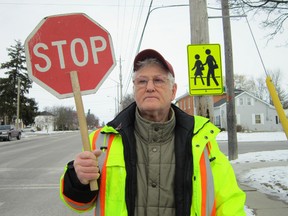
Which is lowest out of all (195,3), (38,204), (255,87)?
(38,204)

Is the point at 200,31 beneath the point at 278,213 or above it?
above

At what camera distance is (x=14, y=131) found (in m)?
33.0

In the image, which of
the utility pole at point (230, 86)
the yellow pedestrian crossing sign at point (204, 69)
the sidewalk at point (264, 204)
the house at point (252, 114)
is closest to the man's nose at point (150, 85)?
the yellow pedestrian crossing sign at point (204, 69)

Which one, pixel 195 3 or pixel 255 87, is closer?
pixel 195 3

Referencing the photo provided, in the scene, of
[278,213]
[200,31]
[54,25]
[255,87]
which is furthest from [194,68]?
[255,87]

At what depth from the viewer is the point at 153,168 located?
2.02 metres

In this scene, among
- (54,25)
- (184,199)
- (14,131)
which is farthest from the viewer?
(14,131)

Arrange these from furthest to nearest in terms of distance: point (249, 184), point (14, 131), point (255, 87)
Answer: point (255, 87) < point (14, 131) < point (249, 184)

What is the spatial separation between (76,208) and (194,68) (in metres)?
3.63

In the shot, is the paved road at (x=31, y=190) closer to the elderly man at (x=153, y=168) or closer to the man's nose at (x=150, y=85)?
the elderly man at (x=153, y=168)

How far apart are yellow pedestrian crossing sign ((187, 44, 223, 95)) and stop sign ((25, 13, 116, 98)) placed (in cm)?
302

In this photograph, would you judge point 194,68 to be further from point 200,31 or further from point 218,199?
point 218,199

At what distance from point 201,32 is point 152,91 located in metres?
3.36

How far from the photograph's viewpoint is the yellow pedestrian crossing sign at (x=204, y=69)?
511 centimetres
